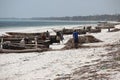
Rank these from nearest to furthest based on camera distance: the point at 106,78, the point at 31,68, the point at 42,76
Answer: the point at 106,78 → the point at 42,76 → the point at 31,68

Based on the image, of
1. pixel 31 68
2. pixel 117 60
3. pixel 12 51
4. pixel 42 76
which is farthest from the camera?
pixel 12 51

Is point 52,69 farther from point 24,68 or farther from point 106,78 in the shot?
point 106,78

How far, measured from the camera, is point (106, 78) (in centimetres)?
1146

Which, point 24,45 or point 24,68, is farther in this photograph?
point 24,45

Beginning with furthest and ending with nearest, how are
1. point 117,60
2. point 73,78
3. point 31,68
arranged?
point 31,68 < point 117,60 < point 73,78

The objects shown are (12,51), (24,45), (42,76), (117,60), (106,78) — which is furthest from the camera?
(24,45)

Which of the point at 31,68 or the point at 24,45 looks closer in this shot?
the point at 31,68

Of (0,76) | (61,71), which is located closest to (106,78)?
(61,71)

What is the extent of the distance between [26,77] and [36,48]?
10858 mm

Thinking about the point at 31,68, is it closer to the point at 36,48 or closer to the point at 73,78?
the point at 73,78

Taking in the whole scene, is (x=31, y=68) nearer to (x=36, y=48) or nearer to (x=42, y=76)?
(x=42, y=76)

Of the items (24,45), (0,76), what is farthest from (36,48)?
(0,76)

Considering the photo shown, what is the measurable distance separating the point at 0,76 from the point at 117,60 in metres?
6.09

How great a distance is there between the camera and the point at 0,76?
599 inches
